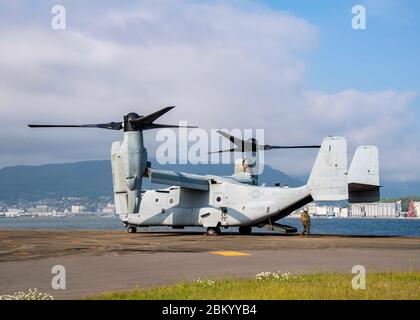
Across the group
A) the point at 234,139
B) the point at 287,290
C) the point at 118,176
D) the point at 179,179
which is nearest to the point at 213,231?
the point at 179,179

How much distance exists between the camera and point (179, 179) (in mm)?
44688

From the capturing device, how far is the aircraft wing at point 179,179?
42.4 m

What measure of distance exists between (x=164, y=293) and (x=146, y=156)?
1136 inches

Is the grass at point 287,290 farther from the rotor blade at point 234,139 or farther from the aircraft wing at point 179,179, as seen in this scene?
the rotor blade at point 234,139

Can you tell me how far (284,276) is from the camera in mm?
14391

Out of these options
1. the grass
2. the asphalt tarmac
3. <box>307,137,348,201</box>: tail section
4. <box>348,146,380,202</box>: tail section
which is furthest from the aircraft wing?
the grass

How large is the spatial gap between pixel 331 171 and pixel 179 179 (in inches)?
489

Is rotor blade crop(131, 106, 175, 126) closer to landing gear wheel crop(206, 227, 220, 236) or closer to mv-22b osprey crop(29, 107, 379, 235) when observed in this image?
mv-22b osprey crop(29, 107, 379, 235)

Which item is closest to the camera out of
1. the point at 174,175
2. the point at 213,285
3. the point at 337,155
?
the point at 213,285

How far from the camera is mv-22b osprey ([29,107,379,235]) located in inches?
1534

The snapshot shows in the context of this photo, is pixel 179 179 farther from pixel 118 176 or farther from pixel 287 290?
pixel 287 290
